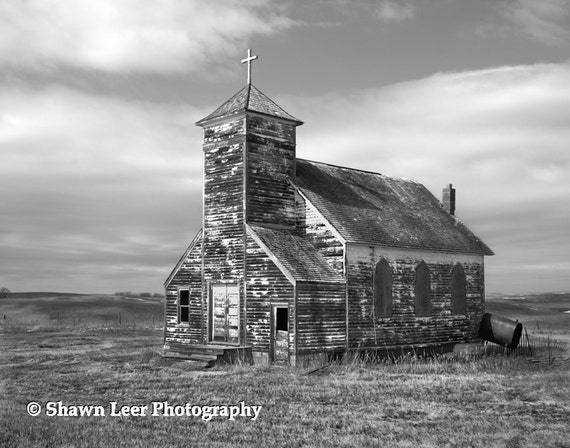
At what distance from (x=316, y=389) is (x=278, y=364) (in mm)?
6371

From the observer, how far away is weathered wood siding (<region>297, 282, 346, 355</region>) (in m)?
26.2

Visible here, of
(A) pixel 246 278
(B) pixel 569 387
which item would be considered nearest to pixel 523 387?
(B) pixel 569 387

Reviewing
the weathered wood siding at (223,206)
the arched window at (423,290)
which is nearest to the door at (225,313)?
the weathered wood siding at (223,206)

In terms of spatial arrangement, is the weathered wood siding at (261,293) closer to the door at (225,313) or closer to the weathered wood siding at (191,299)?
the door at (225,313)

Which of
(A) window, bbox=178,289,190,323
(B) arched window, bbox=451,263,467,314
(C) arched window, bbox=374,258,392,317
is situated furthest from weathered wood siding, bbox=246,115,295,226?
(B) arched window, bbox=451,263,467,314

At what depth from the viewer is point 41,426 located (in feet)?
45.6

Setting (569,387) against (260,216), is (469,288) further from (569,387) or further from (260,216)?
(569,387)

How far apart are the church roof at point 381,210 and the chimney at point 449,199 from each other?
14.8 inches

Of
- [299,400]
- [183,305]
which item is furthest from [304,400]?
[183,305]

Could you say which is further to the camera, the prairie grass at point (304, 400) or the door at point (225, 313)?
the door at point (225, 313)

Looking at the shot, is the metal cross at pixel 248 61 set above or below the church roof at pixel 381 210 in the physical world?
above

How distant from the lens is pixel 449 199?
38.5 metres

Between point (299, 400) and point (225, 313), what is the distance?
37.6 ft

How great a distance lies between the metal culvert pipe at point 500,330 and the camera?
33.1 metres
